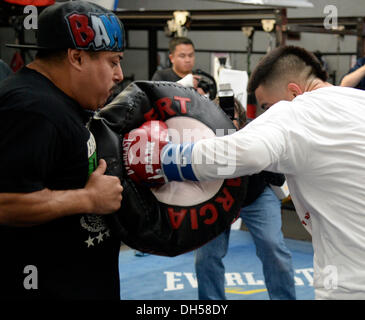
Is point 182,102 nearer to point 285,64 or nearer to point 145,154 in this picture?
Answer: point 145,154

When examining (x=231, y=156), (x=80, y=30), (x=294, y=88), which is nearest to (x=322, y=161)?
(x=231, y=156)

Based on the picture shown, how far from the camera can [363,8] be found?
5.85 metres

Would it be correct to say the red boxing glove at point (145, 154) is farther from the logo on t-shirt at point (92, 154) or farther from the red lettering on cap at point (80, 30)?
the red lettering on cap at point (80, 30)

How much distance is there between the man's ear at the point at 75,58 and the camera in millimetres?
1380

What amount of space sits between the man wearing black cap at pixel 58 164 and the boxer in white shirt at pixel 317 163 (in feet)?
0.80

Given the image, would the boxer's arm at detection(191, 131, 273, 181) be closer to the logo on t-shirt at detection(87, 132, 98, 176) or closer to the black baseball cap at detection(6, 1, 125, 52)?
the logo on t-shirt at detection(87, 132, 98, 176)

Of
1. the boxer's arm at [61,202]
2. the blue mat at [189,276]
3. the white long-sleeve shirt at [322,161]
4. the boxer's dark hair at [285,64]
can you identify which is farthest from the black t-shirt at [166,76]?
the boxer's arm at [61,202]

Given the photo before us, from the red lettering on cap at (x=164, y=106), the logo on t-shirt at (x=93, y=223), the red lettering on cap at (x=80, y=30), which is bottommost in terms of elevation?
the logo on t-shirt at (x=93, y=223)

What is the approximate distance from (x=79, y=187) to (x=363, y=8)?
534cm

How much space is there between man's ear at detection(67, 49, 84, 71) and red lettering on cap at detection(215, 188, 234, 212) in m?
0.61

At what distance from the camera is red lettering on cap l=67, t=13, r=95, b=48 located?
136cm

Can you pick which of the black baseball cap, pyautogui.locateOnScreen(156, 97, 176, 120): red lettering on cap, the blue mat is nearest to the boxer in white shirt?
pyautogui.locateOnScreen(156, 97, 176, 120): red lettering on cap
